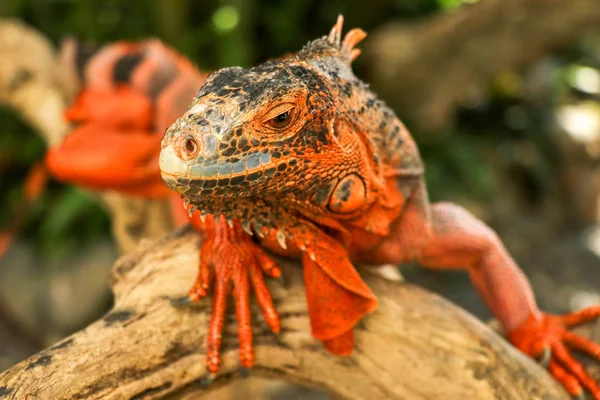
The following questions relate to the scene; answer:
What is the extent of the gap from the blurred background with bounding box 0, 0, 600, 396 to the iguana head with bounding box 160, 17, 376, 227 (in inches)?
209

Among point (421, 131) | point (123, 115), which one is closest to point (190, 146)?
point (123, 115)

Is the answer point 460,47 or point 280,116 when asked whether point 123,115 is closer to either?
point 280,116

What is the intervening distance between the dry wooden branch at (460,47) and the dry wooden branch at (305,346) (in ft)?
17.4

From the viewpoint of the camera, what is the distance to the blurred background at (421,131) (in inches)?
292

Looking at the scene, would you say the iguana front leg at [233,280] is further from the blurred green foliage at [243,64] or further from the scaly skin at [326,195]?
the blurred green foliage at [243,64]

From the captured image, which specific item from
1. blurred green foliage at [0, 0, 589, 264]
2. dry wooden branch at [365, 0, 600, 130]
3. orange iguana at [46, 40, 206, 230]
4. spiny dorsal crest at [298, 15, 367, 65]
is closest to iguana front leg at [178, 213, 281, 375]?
spiny dorsal crest at [298, 15, 367, 65]

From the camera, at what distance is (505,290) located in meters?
2.82

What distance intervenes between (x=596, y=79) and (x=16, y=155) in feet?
29.4

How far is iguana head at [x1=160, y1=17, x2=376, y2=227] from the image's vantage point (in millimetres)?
1768

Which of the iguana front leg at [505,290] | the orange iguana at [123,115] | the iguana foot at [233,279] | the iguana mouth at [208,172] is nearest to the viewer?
the iguana mouth at [208,172]

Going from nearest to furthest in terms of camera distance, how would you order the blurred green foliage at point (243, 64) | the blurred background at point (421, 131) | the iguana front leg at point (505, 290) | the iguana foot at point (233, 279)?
the iguana foot at point (233, 279)
the iguana front leg at point (505, 290)
the blurred background at point (421, 131)
the blurred green foliage at point (243, 64)

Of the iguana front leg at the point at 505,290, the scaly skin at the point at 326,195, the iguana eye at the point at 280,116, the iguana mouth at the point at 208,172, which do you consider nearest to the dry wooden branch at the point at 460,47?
the iguana front leg at the point at 505,290

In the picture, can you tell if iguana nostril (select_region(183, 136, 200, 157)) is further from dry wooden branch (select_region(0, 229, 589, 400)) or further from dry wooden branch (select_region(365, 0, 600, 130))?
dry wooden branch (select_region(365, 0, 600, 130))

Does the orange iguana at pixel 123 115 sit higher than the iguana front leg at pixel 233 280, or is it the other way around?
the orange iguana at pixel 123 115
